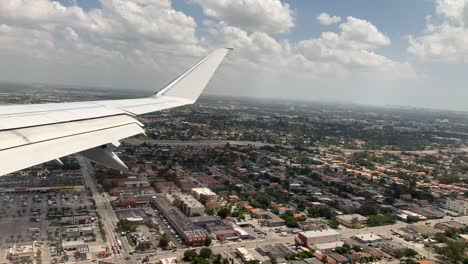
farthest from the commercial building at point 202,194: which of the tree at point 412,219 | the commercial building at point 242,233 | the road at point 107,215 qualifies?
the tree at point 412,219

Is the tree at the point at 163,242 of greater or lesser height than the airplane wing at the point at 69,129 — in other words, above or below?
below

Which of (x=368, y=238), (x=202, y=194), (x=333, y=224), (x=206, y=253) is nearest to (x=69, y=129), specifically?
(x=206, y=253)

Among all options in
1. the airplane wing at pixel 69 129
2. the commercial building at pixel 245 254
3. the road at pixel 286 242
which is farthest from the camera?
the road at pixel 286 242

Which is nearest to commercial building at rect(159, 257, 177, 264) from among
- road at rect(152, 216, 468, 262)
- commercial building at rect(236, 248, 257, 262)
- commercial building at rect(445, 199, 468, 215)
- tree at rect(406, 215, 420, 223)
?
road at rect(152, 216, 468, 262)

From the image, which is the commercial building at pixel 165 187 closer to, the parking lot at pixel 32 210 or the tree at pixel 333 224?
the parking lot at pixel 32 210

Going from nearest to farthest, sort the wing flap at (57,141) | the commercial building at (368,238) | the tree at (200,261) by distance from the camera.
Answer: the wing flap at (57,141)
the tree at (200,261)
the commercial building at (368,238)

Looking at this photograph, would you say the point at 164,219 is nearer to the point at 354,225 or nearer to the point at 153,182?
the point at 153,182

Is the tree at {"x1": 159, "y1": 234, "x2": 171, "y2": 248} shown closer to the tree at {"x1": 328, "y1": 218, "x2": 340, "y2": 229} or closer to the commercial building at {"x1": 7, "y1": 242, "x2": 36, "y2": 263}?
the commercial building at {"x1": 7, "y1": 242, "x2": 36, "y2": 263}
